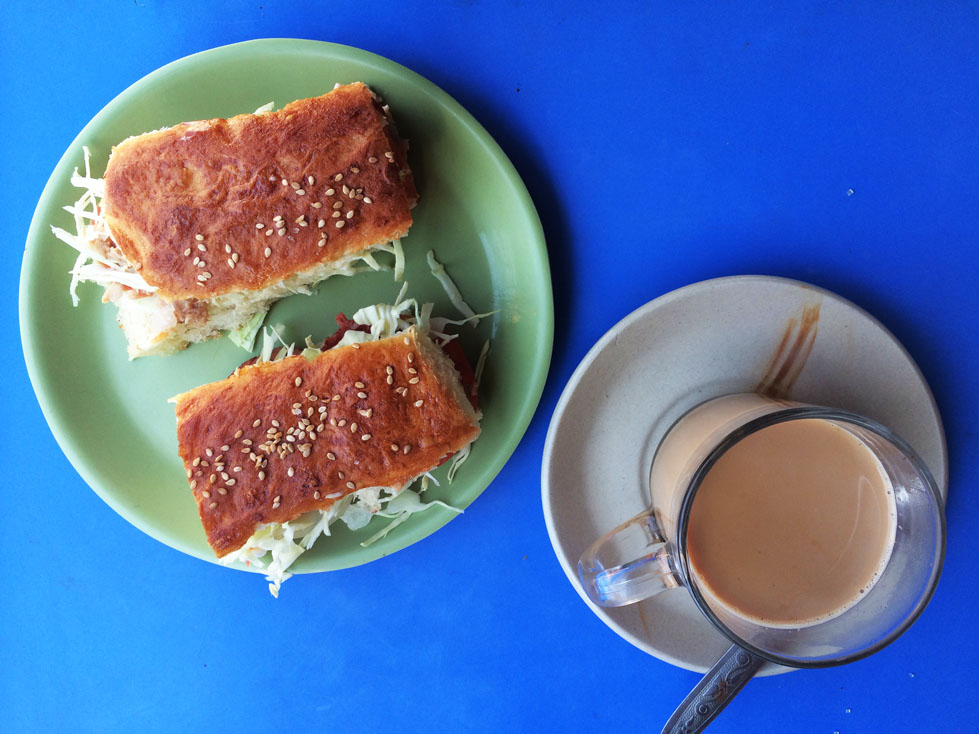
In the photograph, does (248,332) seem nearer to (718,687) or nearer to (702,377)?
(702,377)

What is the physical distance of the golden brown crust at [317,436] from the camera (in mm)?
1693

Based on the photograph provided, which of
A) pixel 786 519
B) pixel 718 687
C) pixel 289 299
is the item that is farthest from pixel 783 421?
pixel 289 299

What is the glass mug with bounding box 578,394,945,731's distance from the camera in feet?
4.39

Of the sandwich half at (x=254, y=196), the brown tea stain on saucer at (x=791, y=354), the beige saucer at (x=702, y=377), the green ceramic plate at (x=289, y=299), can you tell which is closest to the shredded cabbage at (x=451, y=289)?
the green ceramic plate at (x=289, y=299)

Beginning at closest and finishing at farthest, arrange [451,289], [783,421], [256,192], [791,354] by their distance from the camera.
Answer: [783,421], [791,354], [256,192], [451,289]

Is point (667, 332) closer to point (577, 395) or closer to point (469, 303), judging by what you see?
point (577, 395)

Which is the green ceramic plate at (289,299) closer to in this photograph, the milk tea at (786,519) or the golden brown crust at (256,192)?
the golden brown crust at (256,192)

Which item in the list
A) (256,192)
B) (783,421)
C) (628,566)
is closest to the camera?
(783,421)

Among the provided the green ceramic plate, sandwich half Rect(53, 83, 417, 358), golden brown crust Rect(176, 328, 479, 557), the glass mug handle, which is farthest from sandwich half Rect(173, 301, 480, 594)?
the glass mug handle

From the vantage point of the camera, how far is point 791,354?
1.51 m

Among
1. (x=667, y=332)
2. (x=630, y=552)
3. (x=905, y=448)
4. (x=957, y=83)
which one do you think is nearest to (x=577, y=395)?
(x=667, y=332)

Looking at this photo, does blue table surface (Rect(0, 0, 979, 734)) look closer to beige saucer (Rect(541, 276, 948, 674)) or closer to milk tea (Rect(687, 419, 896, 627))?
beige saucer (Rect(541, 276, 948, 674))

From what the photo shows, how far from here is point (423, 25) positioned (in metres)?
1.82

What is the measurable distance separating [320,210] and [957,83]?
1.71m
